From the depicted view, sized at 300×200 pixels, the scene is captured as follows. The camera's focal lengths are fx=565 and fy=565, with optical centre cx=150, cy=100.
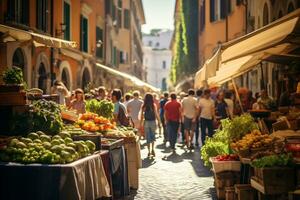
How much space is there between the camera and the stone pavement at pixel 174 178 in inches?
349

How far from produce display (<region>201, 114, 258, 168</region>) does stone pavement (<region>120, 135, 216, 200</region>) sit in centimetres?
61

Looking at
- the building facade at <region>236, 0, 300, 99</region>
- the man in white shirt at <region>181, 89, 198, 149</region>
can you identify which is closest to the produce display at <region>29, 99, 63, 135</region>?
the building facade at <region>236, 0, 300, 99</region>

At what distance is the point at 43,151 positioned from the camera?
238 inches

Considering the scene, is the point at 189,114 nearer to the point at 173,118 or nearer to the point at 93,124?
the point at 173,118

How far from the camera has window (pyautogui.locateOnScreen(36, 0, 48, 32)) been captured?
1764 centimetres

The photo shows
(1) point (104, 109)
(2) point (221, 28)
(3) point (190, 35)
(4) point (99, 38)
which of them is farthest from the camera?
(3) point (190, 35)

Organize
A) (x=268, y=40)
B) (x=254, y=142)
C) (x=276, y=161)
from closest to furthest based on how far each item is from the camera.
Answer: (x=276, y=161) → (x=268, y=40) → (x=254, y=142)

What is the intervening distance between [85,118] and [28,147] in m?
3.47

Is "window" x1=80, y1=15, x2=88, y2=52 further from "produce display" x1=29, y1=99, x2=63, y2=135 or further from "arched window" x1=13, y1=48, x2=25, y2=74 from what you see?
"produce display" x1=29, y1=99, x2=63, y2=135

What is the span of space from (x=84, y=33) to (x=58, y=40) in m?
12.9

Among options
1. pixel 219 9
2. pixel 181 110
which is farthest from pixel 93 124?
pixel 219 9

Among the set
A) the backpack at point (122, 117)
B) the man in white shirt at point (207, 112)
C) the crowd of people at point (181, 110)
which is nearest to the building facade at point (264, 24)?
the crowd of people at point (181, 110)

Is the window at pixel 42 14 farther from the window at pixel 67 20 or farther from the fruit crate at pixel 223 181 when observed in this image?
the fruit crate at pixel 223 181

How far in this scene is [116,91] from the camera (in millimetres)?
11922
